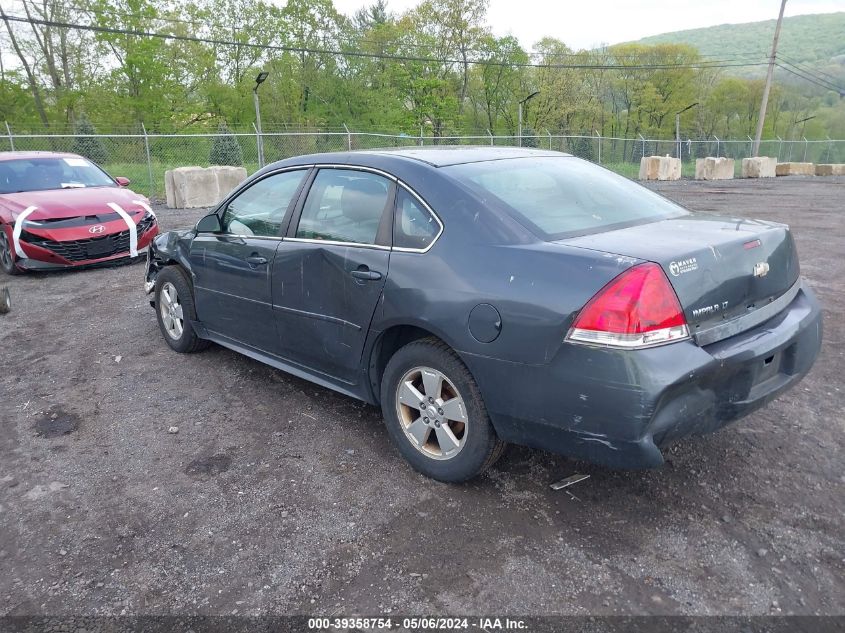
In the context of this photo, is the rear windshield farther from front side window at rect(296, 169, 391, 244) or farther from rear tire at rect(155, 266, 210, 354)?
rear tire at rect(155, 266, 210, 354)

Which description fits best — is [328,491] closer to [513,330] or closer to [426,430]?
[426,430]

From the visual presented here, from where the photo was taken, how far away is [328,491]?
3.11 metres

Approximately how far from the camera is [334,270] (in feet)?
11.3

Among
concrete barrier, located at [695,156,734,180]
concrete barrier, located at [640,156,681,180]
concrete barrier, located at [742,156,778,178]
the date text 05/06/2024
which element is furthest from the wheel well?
concrete barrier, located at [742,156,778,178]

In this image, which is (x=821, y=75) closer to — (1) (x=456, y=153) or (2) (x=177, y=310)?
(1) (x=456, y=153)

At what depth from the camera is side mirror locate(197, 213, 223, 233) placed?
4402 mm

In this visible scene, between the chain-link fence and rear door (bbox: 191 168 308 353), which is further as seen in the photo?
the chain-link fence

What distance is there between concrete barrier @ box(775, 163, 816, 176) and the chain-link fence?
2642 mm

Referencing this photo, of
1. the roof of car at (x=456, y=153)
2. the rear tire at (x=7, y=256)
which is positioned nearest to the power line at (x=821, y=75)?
the rear tire at (x=7, y=256)

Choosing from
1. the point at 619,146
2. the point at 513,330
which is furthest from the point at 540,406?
the point at 619,146

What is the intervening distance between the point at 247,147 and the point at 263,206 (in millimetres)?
20970

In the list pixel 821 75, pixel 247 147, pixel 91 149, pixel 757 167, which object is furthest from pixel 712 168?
pixel 821 75

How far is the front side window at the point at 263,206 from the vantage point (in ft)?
12.9

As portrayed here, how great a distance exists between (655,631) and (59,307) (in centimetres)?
662
